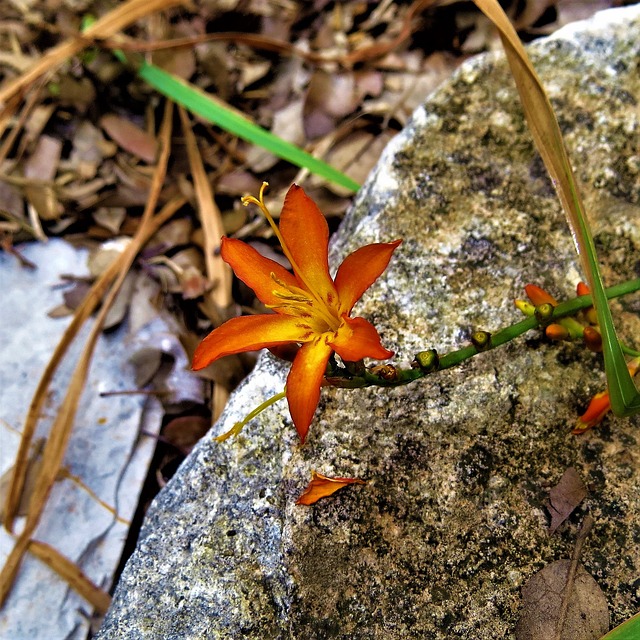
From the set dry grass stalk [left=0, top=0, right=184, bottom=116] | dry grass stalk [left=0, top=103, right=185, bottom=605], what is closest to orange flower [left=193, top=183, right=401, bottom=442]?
dry grass stalk [left=0, top=103, right=185, bottom=605]

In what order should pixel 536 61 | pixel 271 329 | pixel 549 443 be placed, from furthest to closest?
1. pixel 536 61
2. pixel 549 443
3. pixel 271 329

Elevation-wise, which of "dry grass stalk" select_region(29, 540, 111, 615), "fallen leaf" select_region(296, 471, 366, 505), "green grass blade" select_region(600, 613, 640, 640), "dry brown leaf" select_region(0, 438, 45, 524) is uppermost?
"fallen leaf" select_region(296, 471, 366, 505)

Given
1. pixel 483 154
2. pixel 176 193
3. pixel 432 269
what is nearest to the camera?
pixel 432 269

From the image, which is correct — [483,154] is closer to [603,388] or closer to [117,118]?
[603,388]

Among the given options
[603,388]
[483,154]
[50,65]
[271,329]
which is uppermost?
[50,65]

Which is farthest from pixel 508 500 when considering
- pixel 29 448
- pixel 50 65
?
pixel 50 65

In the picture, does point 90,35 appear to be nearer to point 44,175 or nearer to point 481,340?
point 44,175

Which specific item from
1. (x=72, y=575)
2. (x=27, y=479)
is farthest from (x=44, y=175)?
(x=72, y=575)

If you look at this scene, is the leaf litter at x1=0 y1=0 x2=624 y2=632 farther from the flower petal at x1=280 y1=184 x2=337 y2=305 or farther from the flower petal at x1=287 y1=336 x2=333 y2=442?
the flower petal at x1=287 y1=336 x2=333 y2=442
